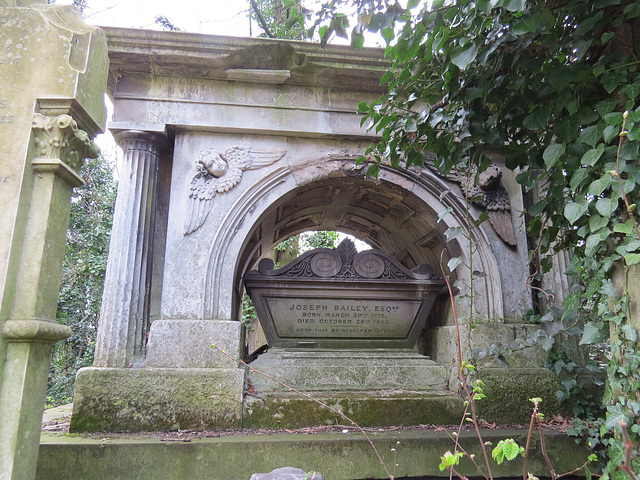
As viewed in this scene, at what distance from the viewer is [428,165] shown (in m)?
4.34

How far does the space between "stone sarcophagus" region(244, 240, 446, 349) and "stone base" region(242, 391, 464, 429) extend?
34.3 inches

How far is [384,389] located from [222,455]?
1.61 metres

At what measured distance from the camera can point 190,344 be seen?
11.8 ft

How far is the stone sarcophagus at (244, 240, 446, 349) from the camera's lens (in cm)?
443

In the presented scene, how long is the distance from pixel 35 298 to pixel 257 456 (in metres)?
1.87

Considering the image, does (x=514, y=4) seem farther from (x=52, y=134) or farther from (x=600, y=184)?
(x=52, y=134)

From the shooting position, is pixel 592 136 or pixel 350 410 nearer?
pixel 592 136

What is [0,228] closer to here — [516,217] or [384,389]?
[384,389]

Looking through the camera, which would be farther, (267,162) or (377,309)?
(377,309)

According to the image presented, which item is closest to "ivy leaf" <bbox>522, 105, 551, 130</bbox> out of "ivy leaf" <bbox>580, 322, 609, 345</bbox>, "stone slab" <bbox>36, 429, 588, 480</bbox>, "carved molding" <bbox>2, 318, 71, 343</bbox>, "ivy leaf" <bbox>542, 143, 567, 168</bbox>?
"ivy leaf" <bbox>542, 143, 567, 168</bbox>

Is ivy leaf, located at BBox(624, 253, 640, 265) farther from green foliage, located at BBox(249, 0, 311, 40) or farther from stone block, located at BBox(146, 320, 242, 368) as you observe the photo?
green foliage, located at BBox(249, 0, 311, 40)

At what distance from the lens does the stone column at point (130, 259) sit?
11.6 ft

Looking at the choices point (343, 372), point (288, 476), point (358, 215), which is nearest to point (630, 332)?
point (288, 476)

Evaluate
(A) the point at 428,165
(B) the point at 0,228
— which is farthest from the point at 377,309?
(B) the point at 0,228
